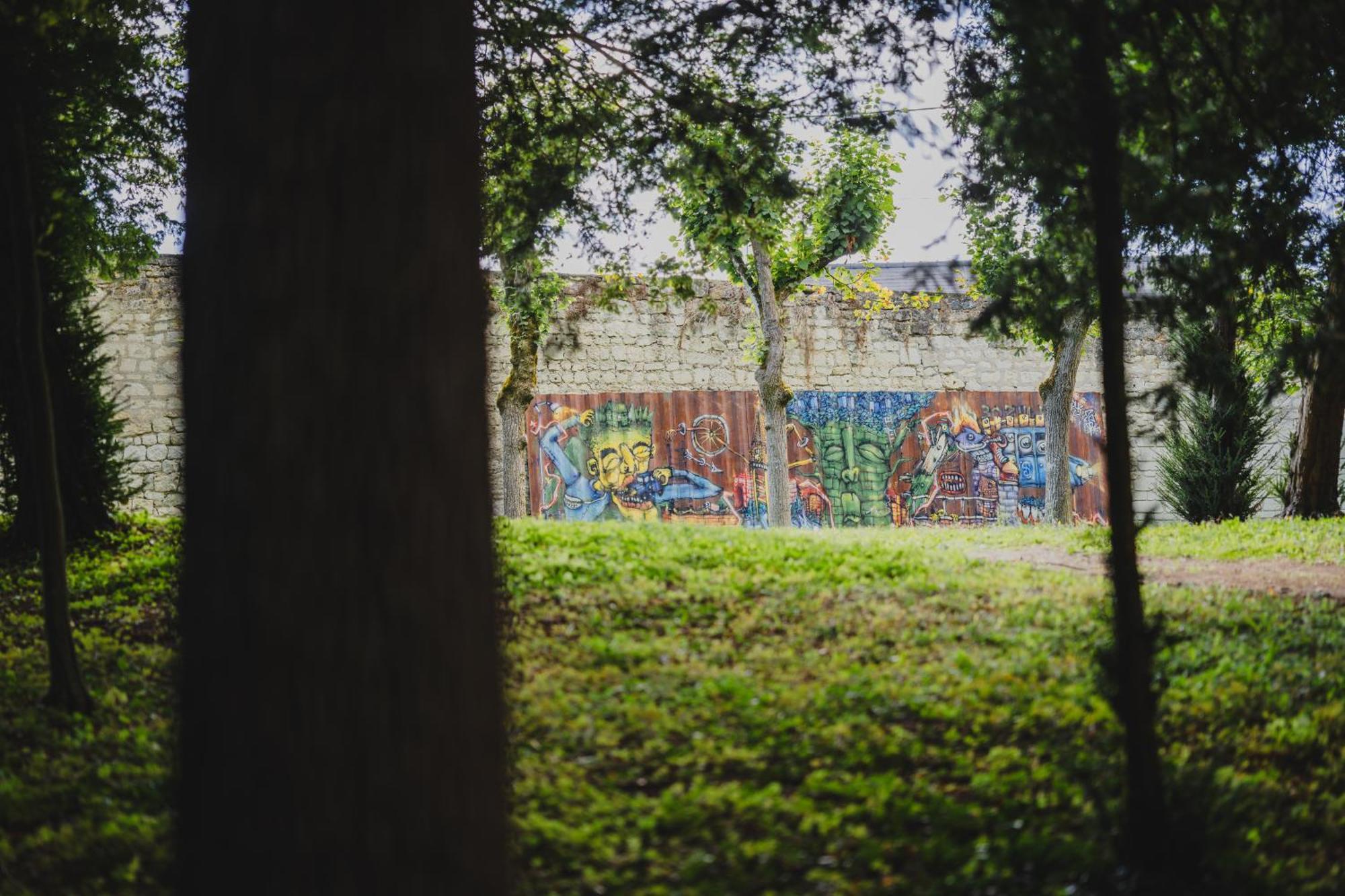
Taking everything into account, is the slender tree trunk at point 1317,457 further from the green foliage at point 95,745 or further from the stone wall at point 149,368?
the stone wall at point 149,368

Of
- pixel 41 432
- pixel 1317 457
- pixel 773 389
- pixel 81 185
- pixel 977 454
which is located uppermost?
pixel 81 185

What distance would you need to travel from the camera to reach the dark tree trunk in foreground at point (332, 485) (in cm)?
208

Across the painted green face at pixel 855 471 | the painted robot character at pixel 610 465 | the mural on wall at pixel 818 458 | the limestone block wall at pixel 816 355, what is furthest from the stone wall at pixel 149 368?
the painted green face at pixel 855 471

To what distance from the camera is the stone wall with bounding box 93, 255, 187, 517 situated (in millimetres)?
12797

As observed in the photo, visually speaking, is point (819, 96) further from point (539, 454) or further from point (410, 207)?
point (539, 454)

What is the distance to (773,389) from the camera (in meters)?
12.8

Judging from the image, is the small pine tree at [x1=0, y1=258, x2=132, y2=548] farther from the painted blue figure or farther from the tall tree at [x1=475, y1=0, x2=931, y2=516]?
the painted blue figure

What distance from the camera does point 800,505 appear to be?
632 inches

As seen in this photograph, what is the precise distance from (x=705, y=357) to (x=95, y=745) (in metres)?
11.7

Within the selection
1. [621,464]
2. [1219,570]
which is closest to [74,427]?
[621,464]

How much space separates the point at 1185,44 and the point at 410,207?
4726 mm

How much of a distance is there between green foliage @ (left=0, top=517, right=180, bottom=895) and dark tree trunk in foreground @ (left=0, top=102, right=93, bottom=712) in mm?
200

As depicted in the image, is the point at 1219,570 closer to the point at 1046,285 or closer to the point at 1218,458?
the point at 1046,285

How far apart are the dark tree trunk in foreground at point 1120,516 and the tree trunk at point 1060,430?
406 inches
